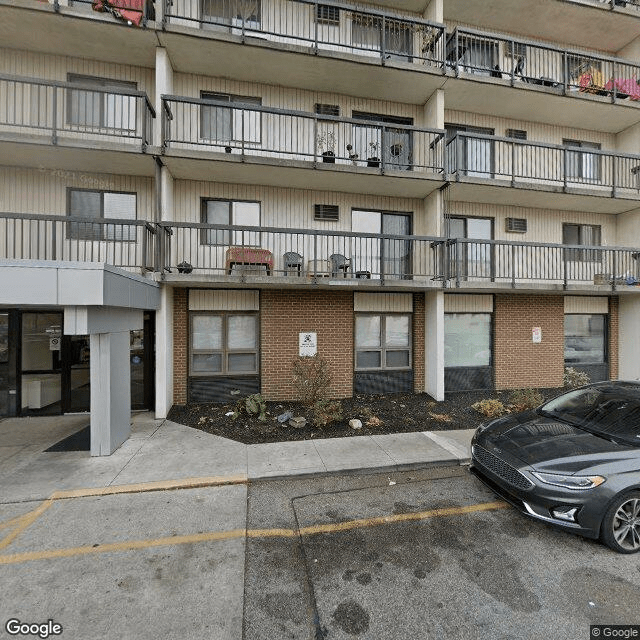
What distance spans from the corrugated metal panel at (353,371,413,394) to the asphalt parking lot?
186 inches

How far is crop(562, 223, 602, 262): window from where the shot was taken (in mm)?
10297

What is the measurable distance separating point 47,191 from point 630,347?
1712 cm

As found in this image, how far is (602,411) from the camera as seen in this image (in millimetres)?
4305

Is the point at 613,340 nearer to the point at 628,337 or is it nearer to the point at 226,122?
the point at 628,337

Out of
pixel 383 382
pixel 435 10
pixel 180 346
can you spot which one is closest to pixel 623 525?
pixel 383 382

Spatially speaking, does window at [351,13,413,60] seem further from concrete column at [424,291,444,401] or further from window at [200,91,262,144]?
concrete column at [424,291,444,401]

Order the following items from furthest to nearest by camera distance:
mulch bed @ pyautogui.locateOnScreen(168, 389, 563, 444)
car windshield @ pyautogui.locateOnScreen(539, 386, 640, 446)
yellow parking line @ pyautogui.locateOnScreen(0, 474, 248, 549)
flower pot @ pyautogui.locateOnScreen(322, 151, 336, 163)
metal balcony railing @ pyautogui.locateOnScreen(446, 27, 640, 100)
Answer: metal balcony railing @ pyautogui.locateOnScreen(446, 27, 640, 100) < flower pot @ pyautogui.locateOnScreen(322, 151, 336, 163) < mulch bed @ pyautogui.locateOnScreen(168, 389, 563, 444) < yellow parking line @ pyautogui.locateOnScreen(0, 474, 248, 549) < car windshield @ pyautogui.locateOnScreen(539, 386, 640, 446)

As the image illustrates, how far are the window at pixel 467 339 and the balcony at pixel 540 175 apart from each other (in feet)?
11.6

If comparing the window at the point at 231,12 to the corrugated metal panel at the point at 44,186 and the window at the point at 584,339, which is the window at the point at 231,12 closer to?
the corrugated metal panel at the point at 44,186

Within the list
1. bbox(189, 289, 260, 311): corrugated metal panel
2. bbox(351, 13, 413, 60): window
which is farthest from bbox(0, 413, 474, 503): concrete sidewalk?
bbox(351, 13, 413, 60): window

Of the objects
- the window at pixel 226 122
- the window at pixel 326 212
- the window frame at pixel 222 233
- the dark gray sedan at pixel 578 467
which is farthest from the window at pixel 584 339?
the window at pixel 226 122

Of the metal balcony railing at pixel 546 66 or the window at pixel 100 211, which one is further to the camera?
the metal balcony railing at pixel 546 66

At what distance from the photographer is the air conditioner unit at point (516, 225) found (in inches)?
393

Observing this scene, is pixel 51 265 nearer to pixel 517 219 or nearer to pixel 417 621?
pixel 417 621
